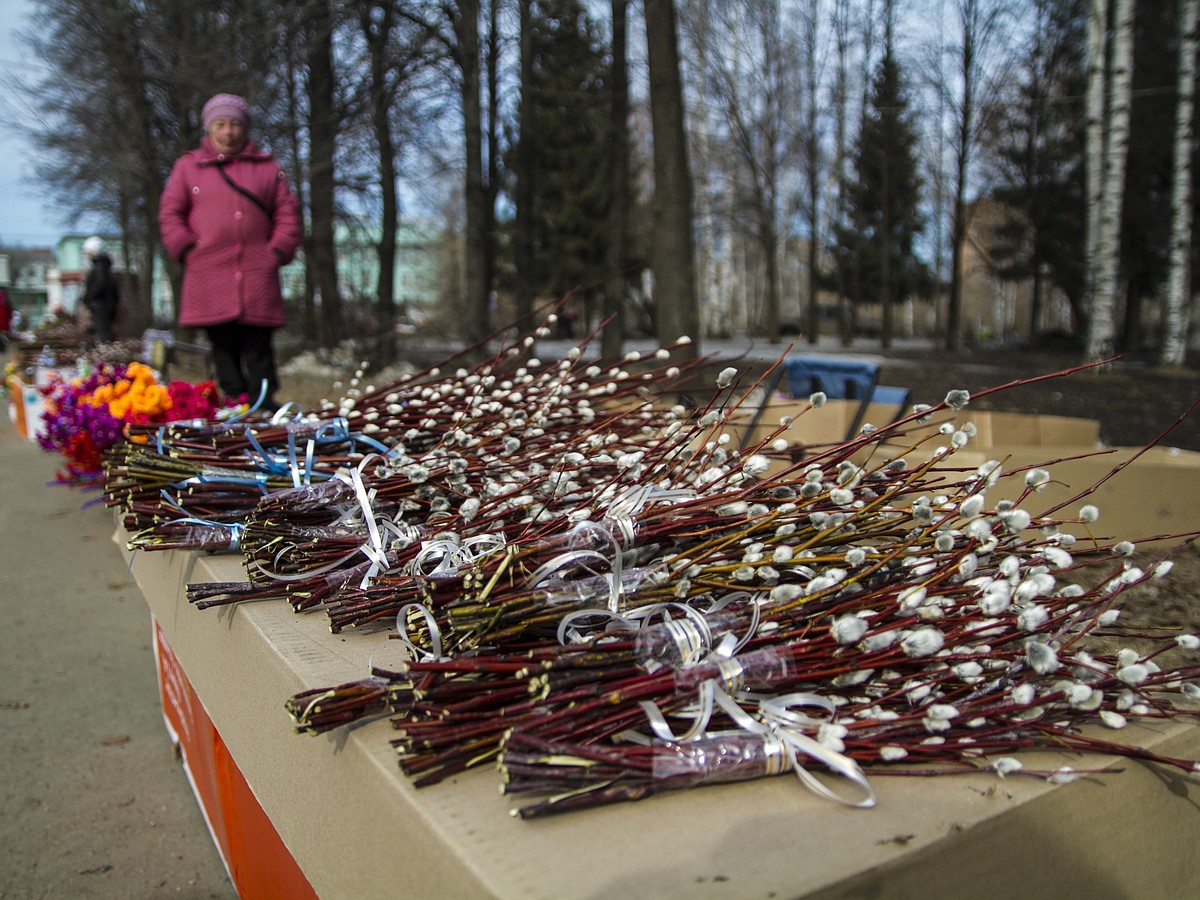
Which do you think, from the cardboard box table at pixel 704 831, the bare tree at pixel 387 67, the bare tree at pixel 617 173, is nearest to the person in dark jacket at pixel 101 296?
the bare tree at pixel 387 67

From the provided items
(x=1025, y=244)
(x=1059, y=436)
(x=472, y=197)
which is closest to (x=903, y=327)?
(x=1025, y=244)

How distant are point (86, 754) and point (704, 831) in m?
2.63

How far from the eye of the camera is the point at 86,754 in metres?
2.88

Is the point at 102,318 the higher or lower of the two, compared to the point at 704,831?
higher

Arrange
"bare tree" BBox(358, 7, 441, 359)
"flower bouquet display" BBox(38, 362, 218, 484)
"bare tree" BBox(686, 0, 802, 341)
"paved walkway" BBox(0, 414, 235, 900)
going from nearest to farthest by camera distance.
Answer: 1. "paved walkway" BBox(0, 414, 235, 900)
2. "flower bouquet display" BBox(38, 362, 218, 484)
3. "bare tree" BBox(358, 7, 441, 359)
4. "bare tree" BBox(686, 0, 802, 341)

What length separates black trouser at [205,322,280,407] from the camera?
4809mm

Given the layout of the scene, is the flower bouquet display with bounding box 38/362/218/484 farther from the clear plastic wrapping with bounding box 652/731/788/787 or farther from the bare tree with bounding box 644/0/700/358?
the bare tree with bounding box 644/0/700/358

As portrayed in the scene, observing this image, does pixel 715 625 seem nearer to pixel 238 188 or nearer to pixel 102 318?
pixel 238 188

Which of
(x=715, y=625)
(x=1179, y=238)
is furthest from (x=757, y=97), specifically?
(x=715, y=625)

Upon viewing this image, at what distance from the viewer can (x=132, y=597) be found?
4.48 m

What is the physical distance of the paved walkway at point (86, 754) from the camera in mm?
2268

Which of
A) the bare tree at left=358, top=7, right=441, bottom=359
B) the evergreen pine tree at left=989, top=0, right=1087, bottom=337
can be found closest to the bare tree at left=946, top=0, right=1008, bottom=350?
the evergreen pine tree at left=989, top=0, right=1087, bottom=337

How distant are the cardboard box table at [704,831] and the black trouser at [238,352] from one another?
3642 mm

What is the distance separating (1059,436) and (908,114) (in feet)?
84.8
